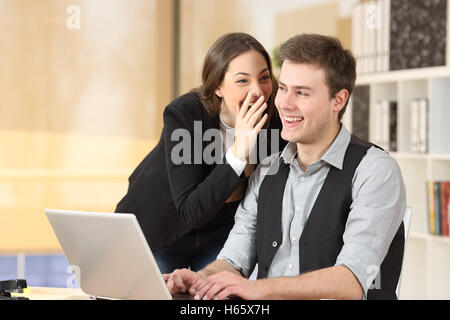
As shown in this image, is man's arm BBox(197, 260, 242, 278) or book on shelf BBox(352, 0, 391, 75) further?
book on shelf BBox(352, 0, 391, 75)

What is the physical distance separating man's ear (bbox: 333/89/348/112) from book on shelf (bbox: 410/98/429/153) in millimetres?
2281

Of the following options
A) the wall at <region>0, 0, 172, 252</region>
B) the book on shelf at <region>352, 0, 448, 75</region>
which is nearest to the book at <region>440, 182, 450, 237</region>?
the book on shelf at <region>352, 0, 448, 75</region>

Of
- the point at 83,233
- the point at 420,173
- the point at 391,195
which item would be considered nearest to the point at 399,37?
the point at 420,173

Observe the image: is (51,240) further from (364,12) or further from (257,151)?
(257,151)

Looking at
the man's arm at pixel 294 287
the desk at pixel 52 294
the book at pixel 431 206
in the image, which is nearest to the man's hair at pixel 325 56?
the man's arm at pixel 294 287

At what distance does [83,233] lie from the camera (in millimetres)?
1579

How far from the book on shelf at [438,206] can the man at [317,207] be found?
227 cm

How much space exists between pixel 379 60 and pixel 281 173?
272 cm

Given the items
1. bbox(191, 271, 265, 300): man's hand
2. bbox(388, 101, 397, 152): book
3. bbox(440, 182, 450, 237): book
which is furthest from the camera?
bbox(388, 101, 397, 152): book

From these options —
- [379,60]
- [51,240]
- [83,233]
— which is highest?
[379,60]

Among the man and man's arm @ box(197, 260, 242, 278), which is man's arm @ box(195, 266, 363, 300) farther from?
man's arm @ box(197, 260, 242, 278)

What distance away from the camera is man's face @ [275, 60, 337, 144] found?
1874mm

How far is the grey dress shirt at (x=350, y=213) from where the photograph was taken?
1698 millimetres

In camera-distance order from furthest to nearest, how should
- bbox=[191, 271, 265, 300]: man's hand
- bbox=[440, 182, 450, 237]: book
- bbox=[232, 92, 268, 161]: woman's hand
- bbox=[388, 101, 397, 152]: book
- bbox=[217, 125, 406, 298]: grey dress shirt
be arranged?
1. bbox=[388, 101, 397, 152]: book
2. bbox=[440, 182, 450, 237]: book
3. bbox=[232, 92, 268, 161]: woman's hand
4. bbox=[217, 125, 406, 298]: grey dress shirt
5. bbox=[191, 271, 265, 300]: man's hand
